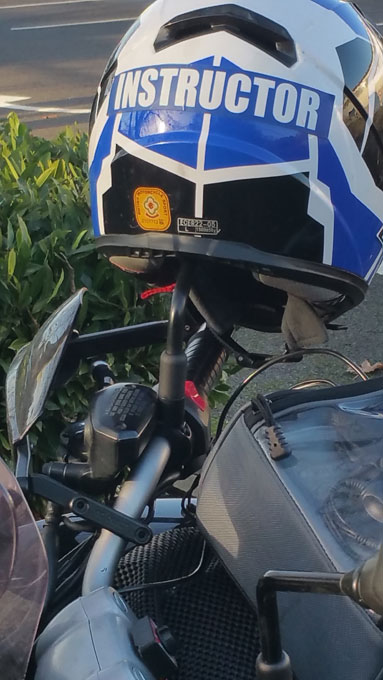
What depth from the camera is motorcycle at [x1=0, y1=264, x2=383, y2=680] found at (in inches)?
45.4

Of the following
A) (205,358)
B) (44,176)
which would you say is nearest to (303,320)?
(205,358)

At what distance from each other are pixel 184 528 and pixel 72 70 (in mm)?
10912

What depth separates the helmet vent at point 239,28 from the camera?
1.50 metres

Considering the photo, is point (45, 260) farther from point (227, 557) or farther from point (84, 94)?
point (84, 94)

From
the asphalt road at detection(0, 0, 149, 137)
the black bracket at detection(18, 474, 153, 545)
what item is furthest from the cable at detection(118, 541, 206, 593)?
the asphalt road at detection(0, 0, 149, 137)

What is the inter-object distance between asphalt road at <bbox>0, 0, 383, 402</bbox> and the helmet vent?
342 centimetres

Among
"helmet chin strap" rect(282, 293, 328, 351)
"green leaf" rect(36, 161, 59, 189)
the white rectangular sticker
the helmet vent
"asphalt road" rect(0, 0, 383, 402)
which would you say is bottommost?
"asphalt road" rect(0, 0, 383, 402)

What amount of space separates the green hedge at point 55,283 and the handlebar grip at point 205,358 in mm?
1225

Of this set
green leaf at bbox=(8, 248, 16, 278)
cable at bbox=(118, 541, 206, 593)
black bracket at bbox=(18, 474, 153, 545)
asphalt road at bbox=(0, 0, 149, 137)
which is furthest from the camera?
asphalt road at bbox=(0, 0, 149, 137)

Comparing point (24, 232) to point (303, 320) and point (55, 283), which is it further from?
point (303, 320)

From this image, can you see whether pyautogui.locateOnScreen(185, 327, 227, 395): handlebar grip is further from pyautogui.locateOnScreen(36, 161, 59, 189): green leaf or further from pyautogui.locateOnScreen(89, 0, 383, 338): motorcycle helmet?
pyautogui.locateOnScreen(36, 161, 59, 189): green leaf

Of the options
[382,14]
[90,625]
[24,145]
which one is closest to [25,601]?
[90,625]

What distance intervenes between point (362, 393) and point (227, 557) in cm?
34

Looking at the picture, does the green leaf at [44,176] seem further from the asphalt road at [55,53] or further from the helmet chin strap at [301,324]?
the asphalt road at [55,53]
